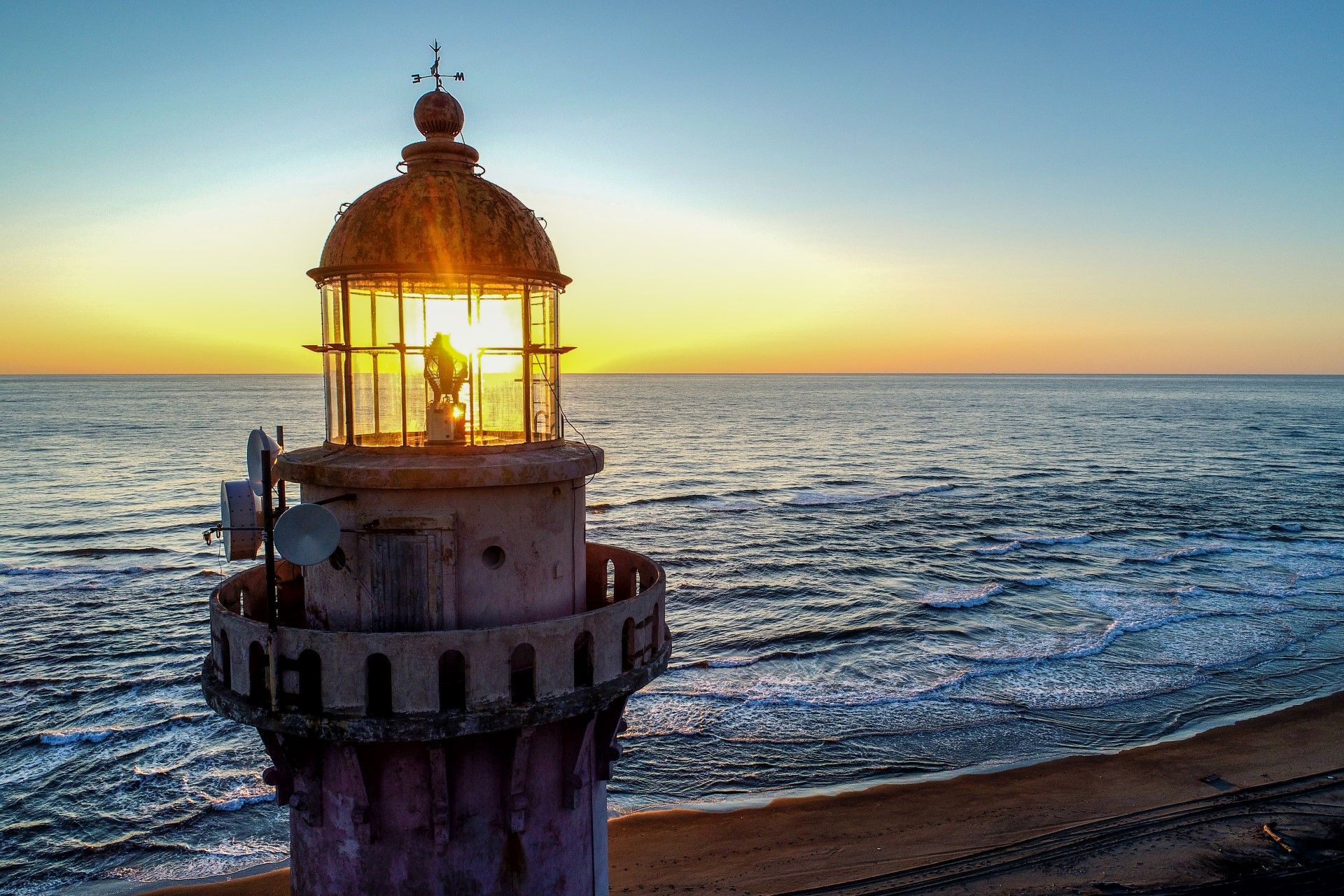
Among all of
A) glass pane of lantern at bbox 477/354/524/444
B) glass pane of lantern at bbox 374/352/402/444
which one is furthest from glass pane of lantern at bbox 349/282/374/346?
glass pane of lantern at bbox 477/354/524/444

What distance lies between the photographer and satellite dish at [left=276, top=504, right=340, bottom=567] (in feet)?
18.2

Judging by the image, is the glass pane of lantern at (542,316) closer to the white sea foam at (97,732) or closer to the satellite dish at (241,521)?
the satellite dish at (241,521)

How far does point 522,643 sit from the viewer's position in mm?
5723

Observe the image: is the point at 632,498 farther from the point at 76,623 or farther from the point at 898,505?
the point at 76,623

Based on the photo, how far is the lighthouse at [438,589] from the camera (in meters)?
5.64

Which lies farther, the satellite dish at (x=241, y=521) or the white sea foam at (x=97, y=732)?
the white sea foam at (x=97, y=732)

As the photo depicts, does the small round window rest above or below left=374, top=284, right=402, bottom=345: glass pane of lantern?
below

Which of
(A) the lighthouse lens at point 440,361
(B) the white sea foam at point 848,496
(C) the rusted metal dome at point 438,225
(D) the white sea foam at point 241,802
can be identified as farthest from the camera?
(B) the white sea foam at point 848,496

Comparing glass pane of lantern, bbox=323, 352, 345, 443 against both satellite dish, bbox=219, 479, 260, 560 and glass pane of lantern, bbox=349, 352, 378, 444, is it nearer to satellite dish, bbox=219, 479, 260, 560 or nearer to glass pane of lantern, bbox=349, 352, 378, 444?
glass pane of lantern, bbox=349, 352, 378, 444

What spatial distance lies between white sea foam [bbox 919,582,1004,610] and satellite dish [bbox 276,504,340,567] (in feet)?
79.4

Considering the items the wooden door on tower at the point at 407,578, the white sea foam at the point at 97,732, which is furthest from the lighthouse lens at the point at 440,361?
the white sea foam at the point at 97,732

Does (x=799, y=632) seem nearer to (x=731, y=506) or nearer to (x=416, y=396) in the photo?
(x=416, y=396)

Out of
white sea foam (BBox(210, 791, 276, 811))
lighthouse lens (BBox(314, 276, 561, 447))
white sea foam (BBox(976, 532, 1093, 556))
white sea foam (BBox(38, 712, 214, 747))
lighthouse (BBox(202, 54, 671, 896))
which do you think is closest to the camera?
lighthouse (BBox(202, 54, 671, 896))

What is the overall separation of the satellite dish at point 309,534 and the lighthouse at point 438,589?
17mm
